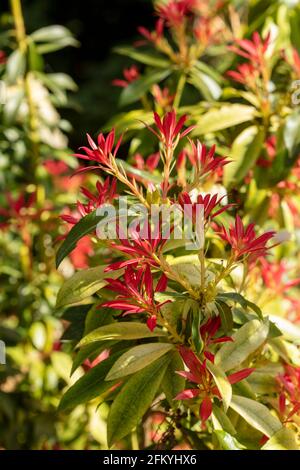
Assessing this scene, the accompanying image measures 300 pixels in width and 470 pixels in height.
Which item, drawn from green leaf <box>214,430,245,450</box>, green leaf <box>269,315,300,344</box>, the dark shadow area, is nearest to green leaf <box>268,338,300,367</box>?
green leaf <box>269,315,300,344</box>

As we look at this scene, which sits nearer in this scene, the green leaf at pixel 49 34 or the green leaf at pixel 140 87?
the green leaf at pixel 140 87

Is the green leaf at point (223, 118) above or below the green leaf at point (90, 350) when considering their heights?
above

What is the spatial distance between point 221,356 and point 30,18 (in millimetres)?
4581

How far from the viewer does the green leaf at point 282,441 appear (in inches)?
39.4

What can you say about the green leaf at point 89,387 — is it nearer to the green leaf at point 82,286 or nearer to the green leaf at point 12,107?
the green leaf at point 82,286

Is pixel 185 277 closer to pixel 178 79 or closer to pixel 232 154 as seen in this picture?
pixel 232 154

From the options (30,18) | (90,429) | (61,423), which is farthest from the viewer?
(30,18)

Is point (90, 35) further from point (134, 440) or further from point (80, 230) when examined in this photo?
point (80, 230)

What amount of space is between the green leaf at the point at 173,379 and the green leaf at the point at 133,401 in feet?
A: 0.06

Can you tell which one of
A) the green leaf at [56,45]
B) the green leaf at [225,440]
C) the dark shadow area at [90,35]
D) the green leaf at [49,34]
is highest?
the dark shadow area at [90,35]

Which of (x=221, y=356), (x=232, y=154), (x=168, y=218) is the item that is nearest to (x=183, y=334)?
(x=221, y=356)

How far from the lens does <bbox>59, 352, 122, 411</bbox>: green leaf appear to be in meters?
1.06

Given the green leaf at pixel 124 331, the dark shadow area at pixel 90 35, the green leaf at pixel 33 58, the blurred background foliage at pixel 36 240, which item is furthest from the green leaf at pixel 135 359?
the dark shadow area at pixel 90 35
